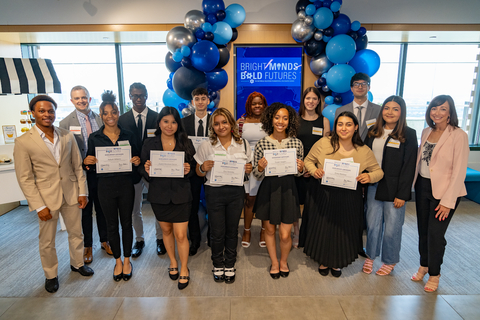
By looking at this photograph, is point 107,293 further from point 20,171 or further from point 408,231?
point 408,231

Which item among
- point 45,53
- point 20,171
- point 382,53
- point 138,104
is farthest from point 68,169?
point 382,53

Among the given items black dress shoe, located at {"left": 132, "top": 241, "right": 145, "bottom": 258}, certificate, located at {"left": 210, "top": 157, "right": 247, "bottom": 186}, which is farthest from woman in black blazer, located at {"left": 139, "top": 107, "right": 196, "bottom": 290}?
black dress shoe, located at {"left": 132, "top": 241, "right": 145, "bottom": 258}

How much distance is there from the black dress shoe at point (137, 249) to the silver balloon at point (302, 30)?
11.5 ft

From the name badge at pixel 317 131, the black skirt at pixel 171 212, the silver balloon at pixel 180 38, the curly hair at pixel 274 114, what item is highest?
the silver balloon at pixel 180 38

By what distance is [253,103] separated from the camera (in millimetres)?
3195

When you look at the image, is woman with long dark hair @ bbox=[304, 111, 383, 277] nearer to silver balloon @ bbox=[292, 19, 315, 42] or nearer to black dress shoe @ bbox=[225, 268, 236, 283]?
black dress shoe @ bbox=[225, 268, 236, 283]

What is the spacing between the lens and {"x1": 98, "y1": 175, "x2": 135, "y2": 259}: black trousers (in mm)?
2584

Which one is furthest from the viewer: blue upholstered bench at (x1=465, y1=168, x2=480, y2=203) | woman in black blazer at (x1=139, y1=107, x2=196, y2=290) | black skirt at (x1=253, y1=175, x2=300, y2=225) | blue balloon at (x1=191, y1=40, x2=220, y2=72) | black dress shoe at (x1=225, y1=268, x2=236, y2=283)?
blue upholstered bench at (x1=465, y1=168, x2=480, y2=203)

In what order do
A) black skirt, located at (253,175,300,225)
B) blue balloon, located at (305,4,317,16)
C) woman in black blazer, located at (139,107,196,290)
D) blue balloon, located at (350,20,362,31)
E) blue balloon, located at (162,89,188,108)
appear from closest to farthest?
woman in black blazer, located at (139,107,196,290) → black skirt, located at (253,175,300,225) → blue balloon, located at (305,4,317,16) → blue balloon, located at (350,20,362,31) → blue balloon, located at (162,89,188,108)

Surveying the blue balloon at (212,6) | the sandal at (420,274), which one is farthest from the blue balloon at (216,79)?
the sandal at (420,274)

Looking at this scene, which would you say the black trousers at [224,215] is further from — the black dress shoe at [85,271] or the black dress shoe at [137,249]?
the black dress shoe at [85,271]

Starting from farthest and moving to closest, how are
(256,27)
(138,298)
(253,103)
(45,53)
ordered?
(45,53) → (256,27) → (253,103) → (138,298)

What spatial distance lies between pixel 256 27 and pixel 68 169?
3307 mm

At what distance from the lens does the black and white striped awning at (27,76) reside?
4.23 m
